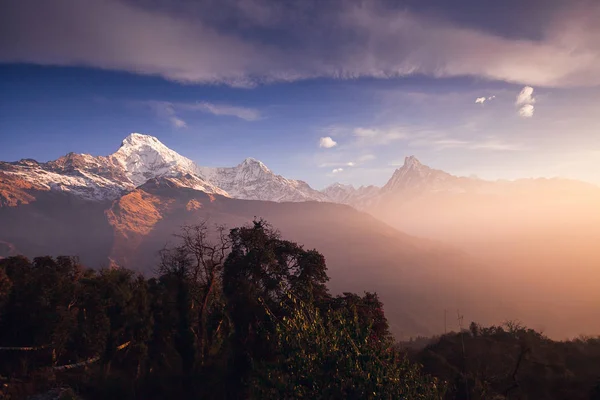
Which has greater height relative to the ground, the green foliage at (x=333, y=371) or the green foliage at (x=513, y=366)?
the green foliage at (x=333, y=371)

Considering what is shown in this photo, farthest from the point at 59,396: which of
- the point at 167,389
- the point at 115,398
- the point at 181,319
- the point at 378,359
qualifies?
the point at 378,359

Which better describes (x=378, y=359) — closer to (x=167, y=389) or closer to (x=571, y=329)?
(x=167, y=389)

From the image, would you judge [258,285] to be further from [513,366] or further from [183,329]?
[513,366]

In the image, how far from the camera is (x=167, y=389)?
29.8 meters

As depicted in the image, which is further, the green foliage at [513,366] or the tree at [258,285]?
the green foliage at [513,366]

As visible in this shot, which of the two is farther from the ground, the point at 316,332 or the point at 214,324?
the point at 316,332

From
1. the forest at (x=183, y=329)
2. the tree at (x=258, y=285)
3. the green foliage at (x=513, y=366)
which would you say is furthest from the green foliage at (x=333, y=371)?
the green foliage at (x=513, y=366)

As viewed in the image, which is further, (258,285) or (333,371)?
(258,285)

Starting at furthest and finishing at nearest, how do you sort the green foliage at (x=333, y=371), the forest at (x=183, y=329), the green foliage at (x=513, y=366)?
the green foliage at (x=513, y=366) → the forest at (x=183, y=329) → the green foliage at (x=333, y=371)

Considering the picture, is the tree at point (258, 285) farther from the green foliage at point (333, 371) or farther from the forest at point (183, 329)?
the green foliage at point (333, 371)

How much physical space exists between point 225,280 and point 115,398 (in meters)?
13.3

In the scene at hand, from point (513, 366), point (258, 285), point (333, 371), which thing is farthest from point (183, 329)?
point (513, 366)

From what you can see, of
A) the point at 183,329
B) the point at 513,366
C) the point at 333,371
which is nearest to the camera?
the point at 333,371

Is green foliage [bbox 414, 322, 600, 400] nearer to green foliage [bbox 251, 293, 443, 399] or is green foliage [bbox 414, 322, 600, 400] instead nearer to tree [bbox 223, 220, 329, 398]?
tree [bbox 223, 220, 329, 398]
